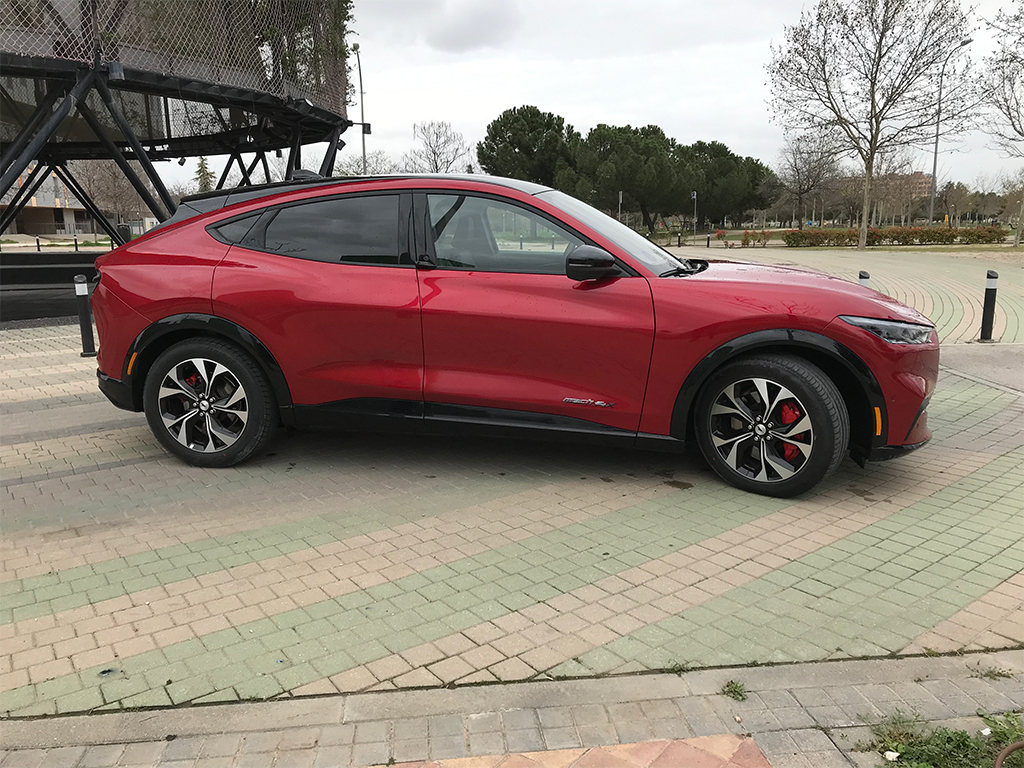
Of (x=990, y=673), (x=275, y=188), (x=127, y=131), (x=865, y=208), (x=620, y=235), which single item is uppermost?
(x=127, y=131)

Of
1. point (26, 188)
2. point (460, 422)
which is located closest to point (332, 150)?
point (26, 188)

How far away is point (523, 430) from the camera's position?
454 centimetres

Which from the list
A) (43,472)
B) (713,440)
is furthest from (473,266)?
(43,472)

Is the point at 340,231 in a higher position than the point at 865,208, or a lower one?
lower

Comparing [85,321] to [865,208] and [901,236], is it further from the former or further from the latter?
[901,236]

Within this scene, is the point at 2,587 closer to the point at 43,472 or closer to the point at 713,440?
the point at 43,472

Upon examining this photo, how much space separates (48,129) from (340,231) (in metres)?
9.20

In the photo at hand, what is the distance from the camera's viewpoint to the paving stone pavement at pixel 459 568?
2861mm

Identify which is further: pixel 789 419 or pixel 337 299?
pixel 337 299

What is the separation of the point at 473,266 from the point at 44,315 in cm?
1196

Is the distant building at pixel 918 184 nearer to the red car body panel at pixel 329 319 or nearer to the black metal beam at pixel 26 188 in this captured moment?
the black metal beam at pixel 26 188

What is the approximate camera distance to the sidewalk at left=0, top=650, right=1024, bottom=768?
2342mm

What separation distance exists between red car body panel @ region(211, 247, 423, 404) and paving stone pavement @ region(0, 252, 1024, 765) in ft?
2.08

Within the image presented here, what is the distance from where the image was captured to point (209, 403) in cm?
496
